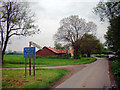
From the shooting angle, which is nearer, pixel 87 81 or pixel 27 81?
pixel 27 81

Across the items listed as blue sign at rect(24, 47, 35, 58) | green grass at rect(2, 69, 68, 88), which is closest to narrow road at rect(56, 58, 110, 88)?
green grass at rect(2, 69, 68, 88)

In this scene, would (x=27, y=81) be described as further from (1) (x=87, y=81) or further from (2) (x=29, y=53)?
(1) (x=87, y=81)

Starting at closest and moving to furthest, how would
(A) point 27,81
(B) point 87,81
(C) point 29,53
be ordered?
(A) point 27,81
(B) point 87,81
(C) point 29,53

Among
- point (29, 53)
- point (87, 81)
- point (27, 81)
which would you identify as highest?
point (29, 53)

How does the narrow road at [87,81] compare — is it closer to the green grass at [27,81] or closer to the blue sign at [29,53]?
the green grass at [27,81]

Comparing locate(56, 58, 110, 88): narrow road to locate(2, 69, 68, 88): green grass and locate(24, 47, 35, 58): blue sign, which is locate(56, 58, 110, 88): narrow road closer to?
locate(2, 69, 68, 88): green grass

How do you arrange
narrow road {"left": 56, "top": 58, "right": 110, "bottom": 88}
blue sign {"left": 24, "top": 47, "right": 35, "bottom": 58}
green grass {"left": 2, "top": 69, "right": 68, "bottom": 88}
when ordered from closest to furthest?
green grass {"left": 2, "top": 69, "right": 68, "bottom": 88}, narrow road {"left": 56, "top": 58, "right": 110, "bottom": 88}, blue sign {"left": 24, "top": 47, "right": 35, "bottom": 58}

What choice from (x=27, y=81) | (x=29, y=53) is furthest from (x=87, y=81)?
(x=29, y=53)

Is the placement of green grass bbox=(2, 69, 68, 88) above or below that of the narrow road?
above

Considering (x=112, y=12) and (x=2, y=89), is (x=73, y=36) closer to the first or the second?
(x=112, y=12)

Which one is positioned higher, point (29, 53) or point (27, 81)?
point (29, 53)

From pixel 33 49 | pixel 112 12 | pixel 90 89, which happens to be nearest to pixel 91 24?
pixel 112 12

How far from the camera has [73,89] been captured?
6215mm

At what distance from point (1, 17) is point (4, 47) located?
5901 mm
